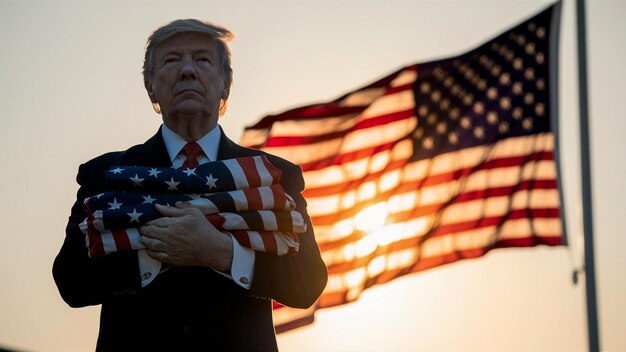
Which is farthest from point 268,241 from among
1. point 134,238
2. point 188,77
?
point 188,77

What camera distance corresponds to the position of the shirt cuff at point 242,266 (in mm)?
5026

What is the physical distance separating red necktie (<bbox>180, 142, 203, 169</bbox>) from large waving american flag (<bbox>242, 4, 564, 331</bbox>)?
199 inches

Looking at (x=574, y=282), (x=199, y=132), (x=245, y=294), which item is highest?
(x=199, y=132)

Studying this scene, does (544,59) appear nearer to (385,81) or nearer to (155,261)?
(385,81)

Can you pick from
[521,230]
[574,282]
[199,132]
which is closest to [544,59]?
[521,230]

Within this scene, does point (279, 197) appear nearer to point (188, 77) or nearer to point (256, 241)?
point (256, 241)

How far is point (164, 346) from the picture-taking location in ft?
17.0

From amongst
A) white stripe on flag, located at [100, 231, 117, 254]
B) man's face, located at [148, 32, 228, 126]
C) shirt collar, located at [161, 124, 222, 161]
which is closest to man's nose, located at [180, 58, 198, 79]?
man's face, located at [148, 32, 228, 126]

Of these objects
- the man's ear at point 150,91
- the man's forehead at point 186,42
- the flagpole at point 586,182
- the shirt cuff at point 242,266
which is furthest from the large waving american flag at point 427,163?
the shirt cuff at point 242,266

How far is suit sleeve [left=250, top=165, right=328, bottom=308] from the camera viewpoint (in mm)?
5141

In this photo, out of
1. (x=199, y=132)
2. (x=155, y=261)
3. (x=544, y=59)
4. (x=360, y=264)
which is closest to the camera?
(x=155, y=261)

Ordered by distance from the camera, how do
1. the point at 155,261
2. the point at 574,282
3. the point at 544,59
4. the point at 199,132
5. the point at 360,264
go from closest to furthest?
the point at 155,261 < the point at 199,132 < the point at 574,282 < the point at 360,264 < the point at 544,59

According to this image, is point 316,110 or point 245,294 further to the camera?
point 316,110

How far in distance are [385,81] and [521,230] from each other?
176 cm
